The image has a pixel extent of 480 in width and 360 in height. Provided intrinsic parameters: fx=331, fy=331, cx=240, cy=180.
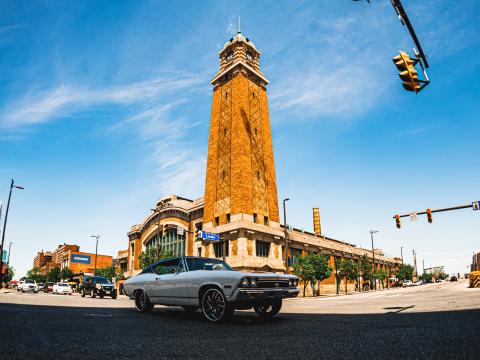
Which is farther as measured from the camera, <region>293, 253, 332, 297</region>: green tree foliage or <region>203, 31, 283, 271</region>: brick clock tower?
<region>203, 31, 283, 271</region>: brick clock tower

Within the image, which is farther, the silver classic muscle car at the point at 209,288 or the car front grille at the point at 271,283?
the car front grille at the point at 271,283

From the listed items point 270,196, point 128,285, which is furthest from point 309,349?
point 270,196

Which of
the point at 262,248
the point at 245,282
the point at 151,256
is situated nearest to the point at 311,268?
the point at 262,248

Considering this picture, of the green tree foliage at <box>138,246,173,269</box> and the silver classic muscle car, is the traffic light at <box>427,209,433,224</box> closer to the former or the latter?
the silver classic muscle car

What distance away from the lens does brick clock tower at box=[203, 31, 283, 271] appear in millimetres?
37812

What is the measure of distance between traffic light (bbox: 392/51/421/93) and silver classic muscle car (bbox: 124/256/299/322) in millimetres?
5248

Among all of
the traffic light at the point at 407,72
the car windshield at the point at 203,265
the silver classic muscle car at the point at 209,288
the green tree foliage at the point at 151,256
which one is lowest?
the silver classic muscle car at the point at 209,288

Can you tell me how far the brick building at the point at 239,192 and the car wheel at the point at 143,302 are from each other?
26846 mm

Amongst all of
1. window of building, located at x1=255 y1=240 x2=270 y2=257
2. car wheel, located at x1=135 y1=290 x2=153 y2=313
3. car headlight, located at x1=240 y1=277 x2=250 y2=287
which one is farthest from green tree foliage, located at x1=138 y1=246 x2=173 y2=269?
car headlight, located at x1=240 y1=277 x2=250 y2=287

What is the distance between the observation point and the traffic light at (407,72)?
25.6 feet

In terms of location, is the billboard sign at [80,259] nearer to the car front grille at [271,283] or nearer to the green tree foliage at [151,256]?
the green tree foliage at [151,256]

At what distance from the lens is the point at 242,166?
4059 cm

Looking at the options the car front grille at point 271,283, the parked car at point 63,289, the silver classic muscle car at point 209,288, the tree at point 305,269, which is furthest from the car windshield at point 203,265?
the parked car at point 63,289

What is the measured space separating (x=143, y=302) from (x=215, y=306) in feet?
9.91
